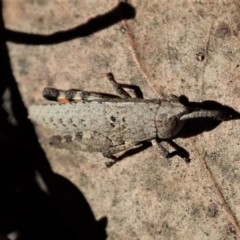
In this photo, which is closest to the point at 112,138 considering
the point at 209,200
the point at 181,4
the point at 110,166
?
the point at 110,166

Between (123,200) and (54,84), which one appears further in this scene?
(54,84)

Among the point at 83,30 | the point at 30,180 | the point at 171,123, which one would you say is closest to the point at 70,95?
the point at 83,30

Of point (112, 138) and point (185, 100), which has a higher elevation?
point (185, 100)

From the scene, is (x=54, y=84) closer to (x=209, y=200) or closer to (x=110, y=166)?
(x=110, y=166)

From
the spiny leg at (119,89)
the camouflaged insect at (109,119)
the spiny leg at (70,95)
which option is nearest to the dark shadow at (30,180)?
the camouflaged insect at (109,119)

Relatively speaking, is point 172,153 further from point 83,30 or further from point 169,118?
point 83,30

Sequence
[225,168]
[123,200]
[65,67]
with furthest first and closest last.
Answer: [65,67], [123,200], [225,168]

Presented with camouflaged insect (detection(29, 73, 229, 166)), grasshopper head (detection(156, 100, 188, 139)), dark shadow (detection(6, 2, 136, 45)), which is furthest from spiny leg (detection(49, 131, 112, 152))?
dark shadow (detection(6, 2, 136, 45))

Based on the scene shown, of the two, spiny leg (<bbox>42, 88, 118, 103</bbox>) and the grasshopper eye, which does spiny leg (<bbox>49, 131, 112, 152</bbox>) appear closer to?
spiny leg (<bbox>42, 88, 118, 103</bbox>)
